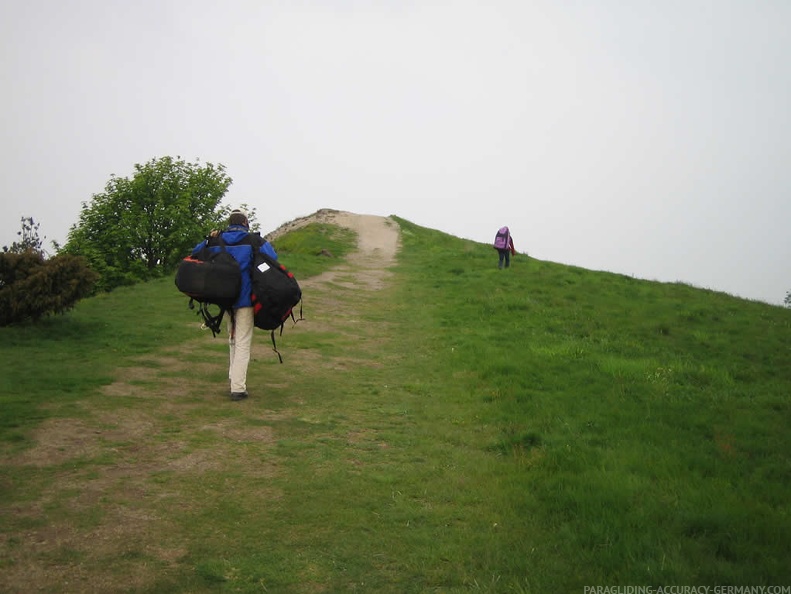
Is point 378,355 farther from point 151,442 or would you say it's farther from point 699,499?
point 699,499

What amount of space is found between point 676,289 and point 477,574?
19.6 metres

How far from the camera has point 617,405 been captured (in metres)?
8.14

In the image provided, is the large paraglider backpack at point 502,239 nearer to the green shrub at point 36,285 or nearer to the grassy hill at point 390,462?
the grassy hill at point 390,462

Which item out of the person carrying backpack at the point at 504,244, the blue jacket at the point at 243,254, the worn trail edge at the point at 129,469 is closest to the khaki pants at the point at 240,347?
the blue jacket at the point at 243,254

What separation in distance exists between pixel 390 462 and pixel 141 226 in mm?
30145

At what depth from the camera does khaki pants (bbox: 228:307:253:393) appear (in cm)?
843

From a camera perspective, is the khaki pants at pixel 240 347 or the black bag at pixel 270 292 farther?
the khaki pants at pixel 240 347

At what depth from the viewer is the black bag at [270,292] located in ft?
26.9

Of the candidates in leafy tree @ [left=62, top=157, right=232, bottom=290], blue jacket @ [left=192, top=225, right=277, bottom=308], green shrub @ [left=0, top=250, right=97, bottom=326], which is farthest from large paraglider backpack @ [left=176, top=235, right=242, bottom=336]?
leafy tree @ [left=62, top=157, right=232, bottom=290]

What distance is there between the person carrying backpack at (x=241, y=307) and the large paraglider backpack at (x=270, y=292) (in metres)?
0.13

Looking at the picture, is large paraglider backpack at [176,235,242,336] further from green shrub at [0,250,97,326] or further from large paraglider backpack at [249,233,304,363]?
green shrub at [0,250,97,326]

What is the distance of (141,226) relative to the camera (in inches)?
1305

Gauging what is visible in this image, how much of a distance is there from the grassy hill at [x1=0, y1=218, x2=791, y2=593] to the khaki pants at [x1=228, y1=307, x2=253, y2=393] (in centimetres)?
34

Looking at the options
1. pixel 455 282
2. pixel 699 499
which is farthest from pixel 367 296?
pixel 699 499
